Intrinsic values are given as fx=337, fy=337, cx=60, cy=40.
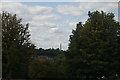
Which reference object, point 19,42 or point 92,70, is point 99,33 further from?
point 19,42

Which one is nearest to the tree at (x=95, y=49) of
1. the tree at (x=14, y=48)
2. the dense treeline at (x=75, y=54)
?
the dense treeline at (x=75, y=54)

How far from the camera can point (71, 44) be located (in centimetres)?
4425

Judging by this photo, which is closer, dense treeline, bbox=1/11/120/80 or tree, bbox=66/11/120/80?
dense treeline, bbox=1/11/120/80

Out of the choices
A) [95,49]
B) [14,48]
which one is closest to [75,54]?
[95,49]

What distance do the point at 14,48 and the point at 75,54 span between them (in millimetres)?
8370

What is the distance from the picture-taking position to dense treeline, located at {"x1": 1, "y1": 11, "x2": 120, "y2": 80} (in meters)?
40.4

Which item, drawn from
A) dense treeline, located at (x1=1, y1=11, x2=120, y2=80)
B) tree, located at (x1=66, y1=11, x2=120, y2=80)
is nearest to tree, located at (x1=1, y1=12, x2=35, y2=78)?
dense treeline, located at (x1=1, y1=11, x2=120, y2=80)

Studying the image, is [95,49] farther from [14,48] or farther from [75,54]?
[14,48]

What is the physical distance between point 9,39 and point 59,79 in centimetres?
848

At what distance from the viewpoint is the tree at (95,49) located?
135 ft

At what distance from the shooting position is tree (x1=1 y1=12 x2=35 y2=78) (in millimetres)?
39719

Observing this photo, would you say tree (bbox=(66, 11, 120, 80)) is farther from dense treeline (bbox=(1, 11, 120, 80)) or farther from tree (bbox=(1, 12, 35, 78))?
tree (bbox=(1, 12, 35, 78))

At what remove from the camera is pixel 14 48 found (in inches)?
1542

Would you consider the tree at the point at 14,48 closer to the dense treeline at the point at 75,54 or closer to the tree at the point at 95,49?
the dense treeline at the point at 75,54
